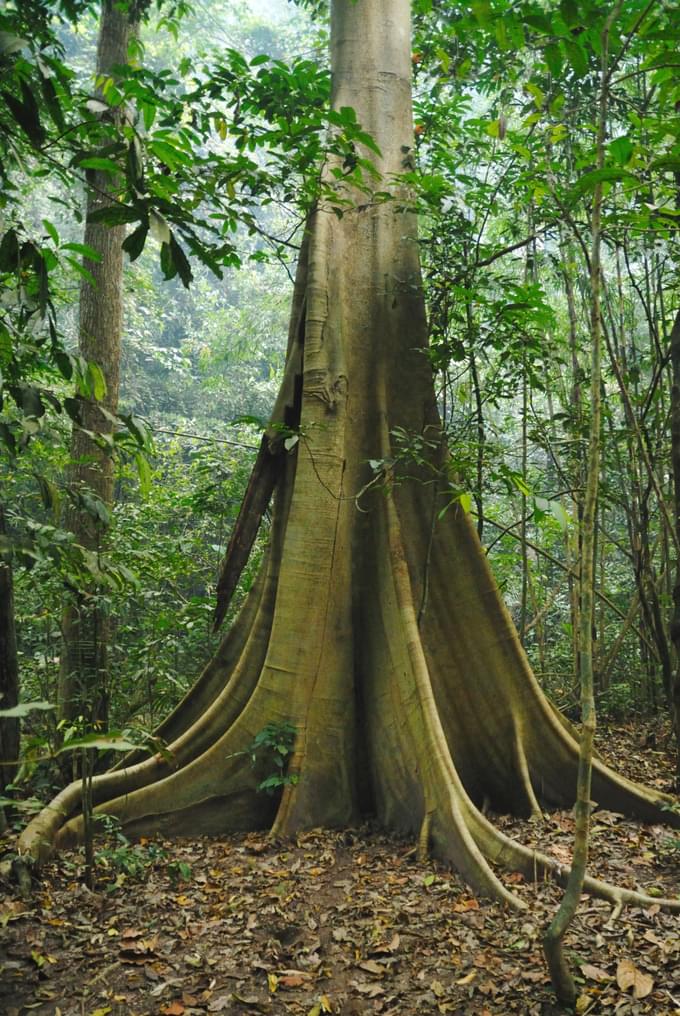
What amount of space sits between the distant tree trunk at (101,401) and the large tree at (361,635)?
83cm

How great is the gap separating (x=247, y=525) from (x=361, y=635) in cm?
96

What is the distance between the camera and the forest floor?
8.50 ft

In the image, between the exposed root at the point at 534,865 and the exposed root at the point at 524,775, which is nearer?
the exposed root at the point at 534,865

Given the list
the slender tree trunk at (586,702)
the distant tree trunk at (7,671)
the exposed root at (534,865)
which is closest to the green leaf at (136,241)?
the slender tree trunk at (586,702)

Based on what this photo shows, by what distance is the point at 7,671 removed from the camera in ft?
10.7

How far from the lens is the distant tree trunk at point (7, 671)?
10.1ft

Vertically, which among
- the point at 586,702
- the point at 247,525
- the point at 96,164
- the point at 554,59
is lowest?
the point at 586,702

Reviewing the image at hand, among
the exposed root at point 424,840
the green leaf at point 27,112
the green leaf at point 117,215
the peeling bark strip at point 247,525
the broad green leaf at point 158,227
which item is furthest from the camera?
the peeling bark strip at point 247,525

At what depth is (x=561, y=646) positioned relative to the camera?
8.07m

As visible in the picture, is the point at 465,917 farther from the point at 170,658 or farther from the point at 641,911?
the point at 170,658

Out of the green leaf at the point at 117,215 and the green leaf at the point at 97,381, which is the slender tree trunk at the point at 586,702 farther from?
the green leaf at the point at 97,381

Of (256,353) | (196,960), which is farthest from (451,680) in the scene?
(256,353)

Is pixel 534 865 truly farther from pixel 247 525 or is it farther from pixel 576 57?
pixel 576 57

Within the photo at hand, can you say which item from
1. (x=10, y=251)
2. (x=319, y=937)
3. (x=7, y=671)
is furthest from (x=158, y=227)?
(x=319, y=937)
